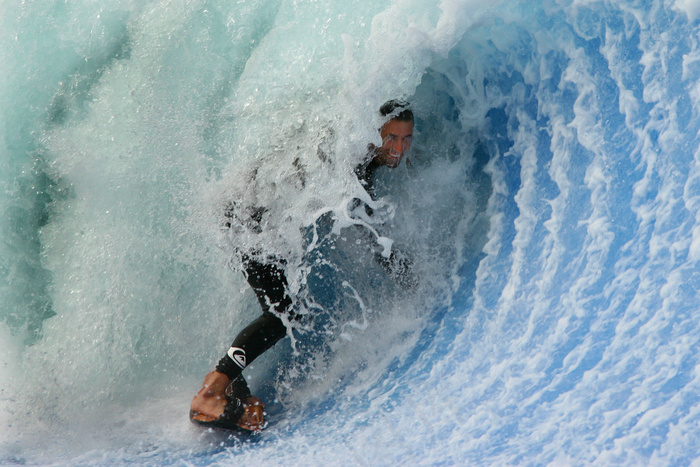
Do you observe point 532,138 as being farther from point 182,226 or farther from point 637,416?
point 182,226

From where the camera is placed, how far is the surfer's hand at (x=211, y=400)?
261cm

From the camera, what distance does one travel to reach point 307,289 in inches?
124

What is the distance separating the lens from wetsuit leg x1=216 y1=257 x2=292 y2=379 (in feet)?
8.84

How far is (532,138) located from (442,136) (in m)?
0.62

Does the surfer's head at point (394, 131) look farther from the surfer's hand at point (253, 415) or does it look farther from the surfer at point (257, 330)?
the surfer's hand at point (253, 415)

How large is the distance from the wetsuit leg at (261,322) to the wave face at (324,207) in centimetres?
12

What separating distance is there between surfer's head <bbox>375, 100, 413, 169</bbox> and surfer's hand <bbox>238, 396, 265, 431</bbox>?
4.76 ft

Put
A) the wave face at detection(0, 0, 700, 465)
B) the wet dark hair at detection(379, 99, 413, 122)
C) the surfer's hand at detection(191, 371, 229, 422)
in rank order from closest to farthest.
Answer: the wave face at detection(0, 0, 700, 465) → the surfer's hand at detection(191, 371, 229, 422) → the wet dark hair at detection(379, 99, 413, 122)

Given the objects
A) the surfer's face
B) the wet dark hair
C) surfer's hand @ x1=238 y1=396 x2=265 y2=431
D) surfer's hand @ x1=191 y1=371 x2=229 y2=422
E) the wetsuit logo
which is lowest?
surfer's hand @ x1=238 y1=396 x2=265 y2=431


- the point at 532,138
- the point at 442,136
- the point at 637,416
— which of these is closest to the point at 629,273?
the point at 637,416

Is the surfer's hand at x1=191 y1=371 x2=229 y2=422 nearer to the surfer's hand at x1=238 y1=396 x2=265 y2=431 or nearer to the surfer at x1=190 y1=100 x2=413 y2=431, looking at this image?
the surfer at x1=190 y1=100 x2=413 y2=431

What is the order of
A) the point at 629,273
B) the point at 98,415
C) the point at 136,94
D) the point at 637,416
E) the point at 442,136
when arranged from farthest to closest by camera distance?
the point at 442,136 < the point at 136,94 < the point at 98,415 < the point at 629,273 < the point at 637,416

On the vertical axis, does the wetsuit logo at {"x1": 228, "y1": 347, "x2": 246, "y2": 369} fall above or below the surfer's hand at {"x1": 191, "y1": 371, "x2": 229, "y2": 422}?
above

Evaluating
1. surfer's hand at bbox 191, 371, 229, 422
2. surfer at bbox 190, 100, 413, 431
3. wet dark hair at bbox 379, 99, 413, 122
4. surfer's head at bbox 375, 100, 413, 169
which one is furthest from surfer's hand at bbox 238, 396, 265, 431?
wet dark hair at bbox 379, 99, 413, 122
